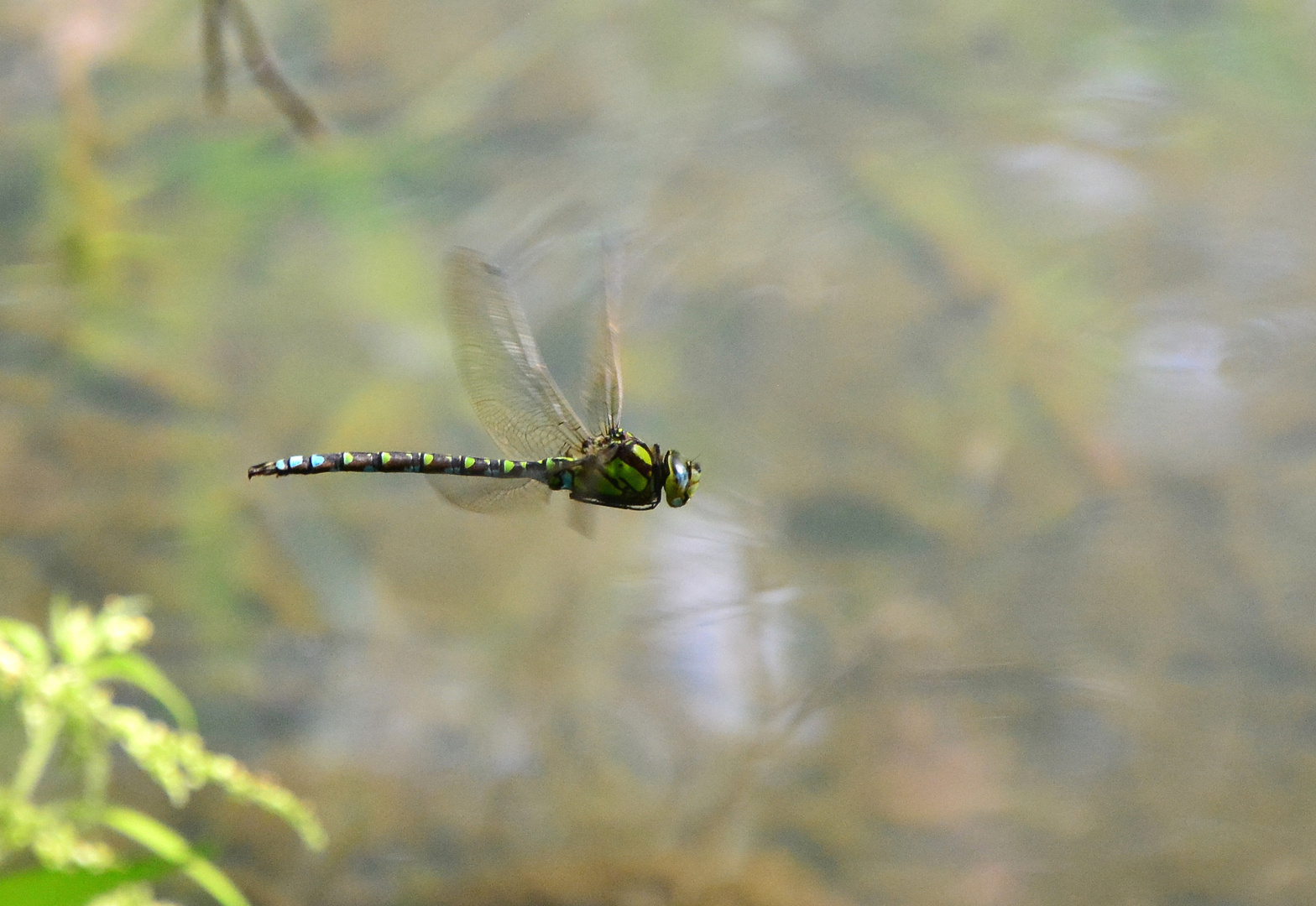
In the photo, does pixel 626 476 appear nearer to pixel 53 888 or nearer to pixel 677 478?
pixel 677 478

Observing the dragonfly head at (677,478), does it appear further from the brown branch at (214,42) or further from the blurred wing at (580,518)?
the brown branch at (214,42)

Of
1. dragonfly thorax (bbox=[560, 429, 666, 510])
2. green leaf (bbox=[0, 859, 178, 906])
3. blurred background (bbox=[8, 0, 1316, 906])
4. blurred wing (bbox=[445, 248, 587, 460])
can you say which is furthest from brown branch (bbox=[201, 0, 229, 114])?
blurred background (bbox=[8, 0, 1316, 906])

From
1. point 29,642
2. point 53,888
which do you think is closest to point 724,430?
point 29,642

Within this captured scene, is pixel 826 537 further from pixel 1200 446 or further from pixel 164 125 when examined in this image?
A: pixel 164 125

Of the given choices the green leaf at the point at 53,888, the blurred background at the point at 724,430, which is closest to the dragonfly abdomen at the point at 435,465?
the green leaf at the point at 53,888

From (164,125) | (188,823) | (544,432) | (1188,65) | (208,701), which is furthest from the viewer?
(164,125)

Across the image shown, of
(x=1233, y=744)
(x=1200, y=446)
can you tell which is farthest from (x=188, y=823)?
(x=1200, y=446)

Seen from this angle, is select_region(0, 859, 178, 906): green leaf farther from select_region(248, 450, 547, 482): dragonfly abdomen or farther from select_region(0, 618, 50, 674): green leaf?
select_region(0, 618, 50, 674): green leaf
